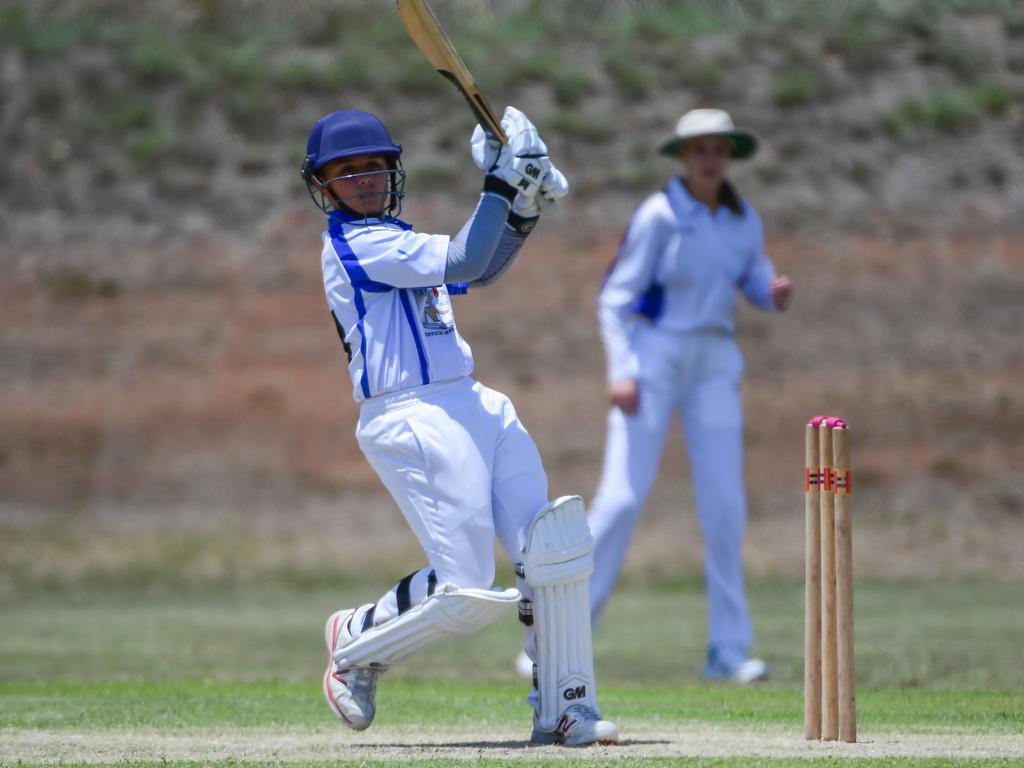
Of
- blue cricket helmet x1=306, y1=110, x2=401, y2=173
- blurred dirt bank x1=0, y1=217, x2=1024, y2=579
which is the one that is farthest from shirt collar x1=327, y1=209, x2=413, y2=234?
blurred dirt bank x1=0, y1=217, x2=1024, y2=579

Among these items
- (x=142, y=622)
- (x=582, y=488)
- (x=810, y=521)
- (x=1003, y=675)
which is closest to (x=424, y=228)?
(x=582, y=488)

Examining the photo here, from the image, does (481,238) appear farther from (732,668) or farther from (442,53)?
(732,668)

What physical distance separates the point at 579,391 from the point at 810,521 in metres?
13.8

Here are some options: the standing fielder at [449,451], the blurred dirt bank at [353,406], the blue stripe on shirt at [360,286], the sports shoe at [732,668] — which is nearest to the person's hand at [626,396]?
the sports shoe at [732,668]

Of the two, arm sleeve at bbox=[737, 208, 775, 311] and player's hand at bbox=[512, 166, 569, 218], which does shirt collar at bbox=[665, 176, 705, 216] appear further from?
player's hand at bbox=[512, 166, 569, 218]

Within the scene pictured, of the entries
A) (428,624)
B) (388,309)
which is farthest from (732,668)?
(388,309)

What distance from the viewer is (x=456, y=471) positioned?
5.03 metres

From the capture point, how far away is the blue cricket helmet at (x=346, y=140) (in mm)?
5266

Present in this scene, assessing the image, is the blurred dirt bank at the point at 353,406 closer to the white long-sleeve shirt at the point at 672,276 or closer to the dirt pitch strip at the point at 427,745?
the white long-sleeve shirt at the point at 672,276

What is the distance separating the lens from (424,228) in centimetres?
1958

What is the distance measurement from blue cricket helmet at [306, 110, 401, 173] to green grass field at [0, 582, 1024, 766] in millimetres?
1679

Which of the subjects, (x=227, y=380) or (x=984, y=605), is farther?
(x=227, y=380)

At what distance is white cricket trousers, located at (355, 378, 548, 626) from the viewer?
5043 mm

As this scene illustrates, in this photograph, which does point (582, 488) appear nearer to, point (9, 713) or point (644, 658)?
point (644, 658)
